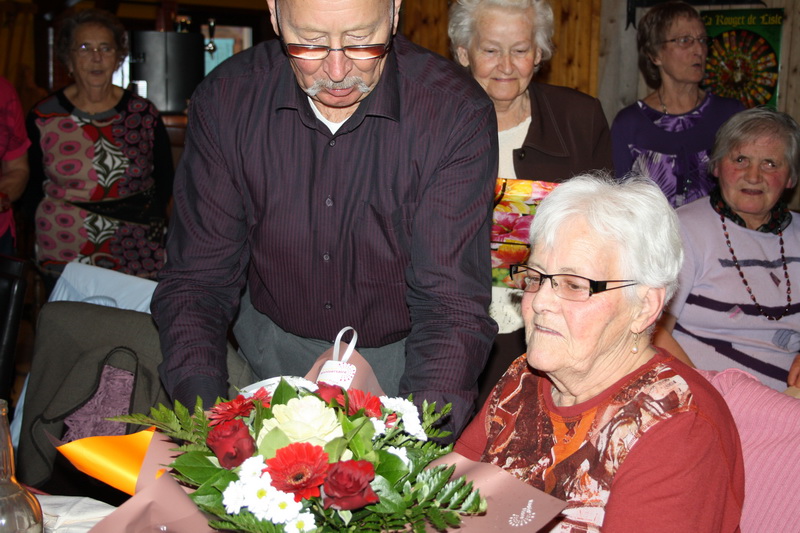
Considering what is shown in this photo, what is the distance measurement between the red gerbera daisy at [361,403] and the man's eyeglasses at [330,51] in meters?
0.73

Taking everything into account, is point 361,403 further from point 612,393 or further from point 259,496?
point 612,393

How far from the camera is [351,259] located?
199 centimetres

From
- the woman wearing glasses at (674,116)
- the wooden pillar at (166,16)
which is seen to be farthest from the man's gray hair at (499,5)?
the wooden pillar at (166,16)

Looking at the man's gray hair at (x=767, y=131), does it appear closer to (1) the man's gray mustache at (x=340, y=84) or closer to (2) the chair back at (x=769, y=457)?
(2) the chair back at (x=769, y=457)

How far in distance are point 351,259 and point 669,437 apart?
80 cm

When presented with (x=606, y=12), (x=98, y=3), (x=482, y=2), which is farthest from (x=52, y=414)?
(x=98, y=3)

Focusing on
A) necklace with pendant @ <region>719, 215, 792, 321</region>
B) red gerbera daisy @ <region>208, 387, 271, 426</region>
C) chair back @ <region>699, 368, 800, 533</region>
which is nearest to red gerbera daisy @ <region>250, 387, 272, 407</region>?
red gerbera daisy @ <region>208, 387, 271, 426</region>

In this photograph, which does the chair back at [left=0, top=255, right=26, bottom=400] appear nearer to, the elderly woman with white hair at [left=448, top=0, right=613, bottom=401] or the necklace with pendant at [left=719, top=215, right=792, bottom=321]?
the elderly woman with white hair at [left=448, top=0, right=613, bottom=401]

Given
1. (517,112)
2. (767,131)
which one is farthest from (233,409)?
(767,131)

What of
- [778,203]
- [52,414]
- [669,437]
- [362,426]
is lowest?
[52,414]

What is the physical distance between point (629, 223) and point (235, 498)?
1.01 m

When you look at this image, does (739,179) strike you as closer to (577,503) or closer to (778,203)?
(778,203)

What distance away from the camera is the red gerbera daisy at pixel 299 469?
3.70 ft

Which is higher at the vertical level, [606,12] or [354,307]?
[606,12]
